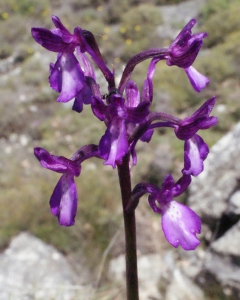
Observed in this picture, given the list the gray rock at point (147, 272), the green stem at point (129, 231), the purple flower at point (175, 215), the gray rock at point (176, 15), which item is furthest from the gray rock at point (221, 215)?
the gray rock at point (176, 15)

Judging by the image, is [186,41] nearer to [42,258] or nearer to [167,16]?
[42,258]

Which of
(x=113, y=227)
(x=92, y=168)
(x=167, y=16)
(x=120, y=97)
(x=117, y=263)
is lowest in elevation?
(x=117, y=263)

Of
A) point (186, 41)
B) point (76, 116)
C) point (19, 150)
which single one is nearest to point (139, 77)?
point (76, 116)

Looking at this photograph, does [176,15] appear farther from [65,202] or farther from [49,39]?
[65,202]

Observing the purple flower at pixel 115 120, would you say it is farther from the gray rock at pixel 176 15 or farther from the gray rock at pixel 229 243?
the gray rock at pixel 176 15

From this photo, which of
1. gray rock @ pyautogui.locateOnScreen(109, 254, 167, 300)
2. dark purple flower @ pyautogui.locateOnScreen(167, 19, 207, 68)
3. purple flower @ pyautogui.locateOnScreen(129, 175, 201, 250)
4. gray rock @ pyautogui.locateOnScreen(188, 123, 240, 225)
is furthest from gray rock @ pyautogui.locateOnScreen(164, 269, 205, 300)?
dark purple flower @ pyautogui.locateOnScreen(167, 19, 207, 68)

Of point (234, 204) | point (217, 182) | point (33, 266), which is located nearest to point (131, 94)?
point (234, 204)

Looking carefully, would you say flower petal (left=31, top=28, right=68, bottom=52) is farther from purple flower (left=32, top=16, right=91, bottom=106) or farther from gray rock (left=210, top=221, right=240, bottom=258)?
gray rock (left=210, top=221, right=240, bottom=258)
